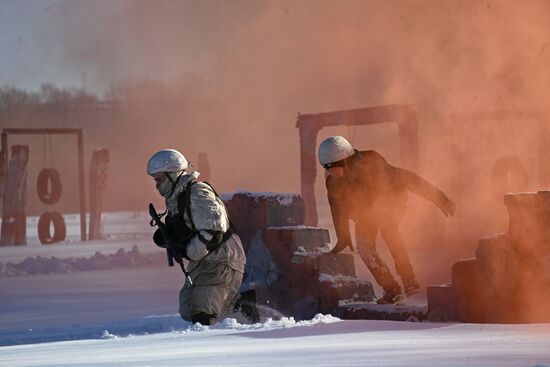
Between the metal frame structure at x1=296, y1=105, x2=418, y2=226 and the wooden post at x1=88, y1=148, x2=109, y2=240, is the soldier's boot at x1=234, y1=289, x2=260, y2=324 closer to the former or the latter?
the metal frame structure at x1=296, y1=105, x2=418, y2=226

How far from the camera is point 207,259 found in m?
10.3

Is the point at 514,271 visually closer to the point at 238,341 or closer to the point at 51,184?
the point at 238,341

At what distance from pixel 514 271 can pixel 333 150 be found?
2.18 metres

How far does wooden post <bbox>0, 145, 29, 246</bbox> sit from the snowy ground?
39.6ft

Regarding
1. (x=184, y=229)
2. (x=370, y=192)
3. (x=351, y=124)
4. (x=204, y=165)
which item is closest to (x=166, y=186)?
(x=184, y=229)

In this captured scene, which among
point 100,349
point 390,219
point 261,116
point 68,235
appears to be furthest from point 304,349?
A: point 261,116

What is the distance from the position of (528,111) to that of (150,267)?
8.10m

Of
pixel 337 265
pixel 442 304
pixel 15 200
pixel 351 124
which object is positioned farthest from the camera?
pixel 15 200

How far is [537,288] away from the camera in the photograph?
1002 centimetres

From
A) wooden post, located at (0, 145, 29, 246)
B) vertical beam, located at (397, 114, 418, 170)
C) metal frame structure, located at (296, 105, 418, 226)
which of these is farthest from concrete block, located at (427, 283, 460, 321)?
wooden post, located at (0, 145, 29, 246)

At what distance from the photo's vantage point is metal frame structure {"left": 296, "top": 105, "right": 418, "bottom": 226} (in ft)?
72.7

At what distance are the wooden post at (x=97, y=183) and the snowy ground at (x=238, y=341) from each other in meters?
13.8

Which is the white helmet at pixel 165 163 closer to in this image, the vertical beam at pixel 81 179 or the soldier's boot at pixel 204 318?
the soldier's boot at pixel 204 318

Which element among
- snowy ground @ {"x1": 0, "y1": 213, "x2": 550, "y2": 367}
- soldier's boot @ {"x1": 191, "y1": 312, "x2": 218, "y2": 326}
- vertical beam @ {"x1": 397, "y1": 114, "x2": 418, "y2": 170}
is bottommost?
snowy ground @ {"x1": 0, "y1": 213, "x2": 550, "y2": 367}
